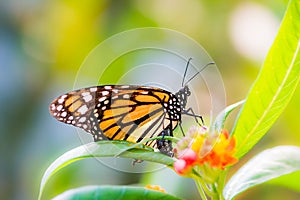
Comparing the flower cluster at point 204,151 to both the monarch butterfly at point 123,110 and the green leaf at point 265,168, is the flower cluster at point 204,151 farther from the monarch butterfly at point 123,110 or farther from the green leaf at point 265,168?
the monarch butterfly at point 123,110

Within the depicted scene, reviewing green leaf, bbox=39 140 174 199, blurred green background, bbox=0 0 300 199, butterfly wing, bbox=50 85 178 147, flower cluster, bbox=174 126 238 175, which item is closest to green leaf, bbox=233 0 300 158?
flower cluster, bbox=174 126 238 175

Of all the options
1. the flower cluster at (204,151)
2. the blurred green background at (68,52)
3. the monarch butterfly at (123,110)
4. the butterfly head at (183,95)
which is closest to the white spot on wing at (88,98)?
the monarch butterfly at (123,110)

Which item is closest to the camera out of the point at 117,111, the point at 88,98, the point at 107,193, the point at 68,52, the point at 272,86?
the point at 107,193

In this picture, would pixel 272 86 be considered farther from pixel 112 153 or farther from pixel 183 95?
pixel 183 95

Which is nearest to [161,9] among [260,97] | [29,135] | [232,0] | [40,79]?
[232,0]

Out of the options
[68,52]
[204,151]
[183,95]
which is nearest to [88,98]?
[183,95]

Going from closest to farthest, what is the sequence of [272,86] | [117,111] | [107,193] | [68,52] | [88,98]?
[107,193], [272,86], [88,98], [117,111], [68,52]
